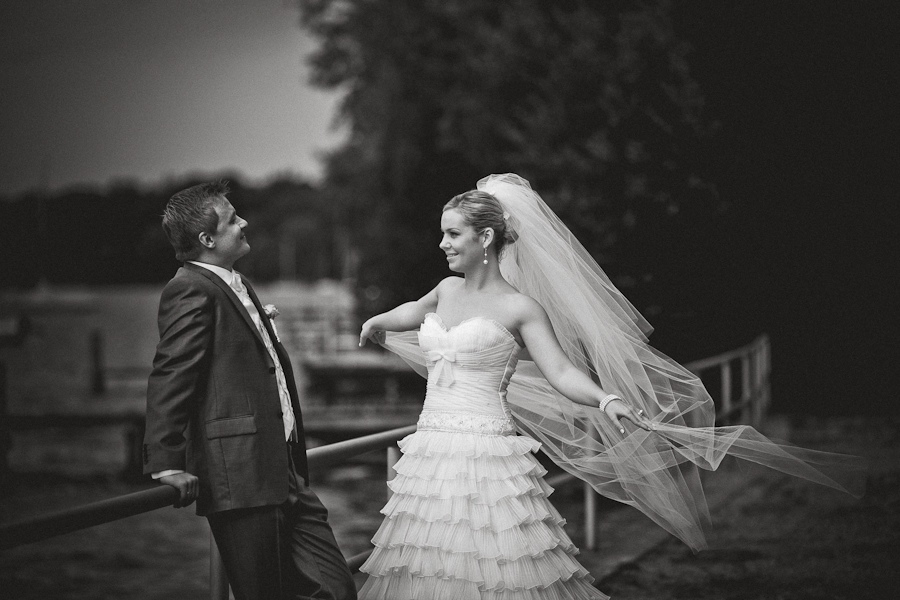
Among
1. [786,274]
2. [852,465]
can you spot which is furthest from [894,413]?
[852,465]

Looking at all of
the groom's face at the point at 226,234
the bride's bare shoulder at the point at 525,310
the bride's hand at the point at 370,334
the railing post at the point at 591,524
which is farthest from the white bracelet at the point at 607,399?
the railing post at the point at 591,524

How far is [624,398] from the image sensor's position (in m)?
4.10

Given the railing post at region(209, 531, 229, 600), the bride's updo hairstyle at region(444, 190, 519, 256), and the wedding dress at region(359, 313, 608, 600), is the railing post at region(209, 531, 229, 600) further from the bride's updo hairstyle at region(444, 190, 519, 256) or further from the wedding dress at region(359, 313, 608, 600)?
the bride's updo hairstyle at region(444, 190, 519, 256)

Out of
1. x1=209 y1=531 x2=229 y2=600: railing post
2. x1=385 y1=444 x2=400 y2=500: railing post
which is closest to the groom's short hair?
x1=209 y1=531 x2=229 y2=600: railing post

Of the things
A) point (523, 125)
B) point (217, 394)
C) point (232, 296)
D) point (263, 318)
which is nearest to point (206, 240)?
point (232, 296)

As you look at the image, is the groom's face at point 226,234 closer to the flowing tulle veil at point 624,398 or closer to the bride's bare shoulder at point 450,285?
the bride's bare shoulder at point 450,285

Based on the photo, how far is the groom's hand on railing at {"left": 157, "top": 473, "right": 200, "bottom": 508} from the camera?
9.32 ft

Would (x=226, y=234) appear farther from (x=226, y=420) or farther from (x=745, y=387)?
(x=745, y=387)

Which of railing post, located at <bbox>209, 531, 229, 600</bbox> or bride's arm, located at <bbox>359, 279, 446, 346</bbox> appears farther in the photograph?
bride's arm, located at <bbox>359, 279, 446, 346</bbox>

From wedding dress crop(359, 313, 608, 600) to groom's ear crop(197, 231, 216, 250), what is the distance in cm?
108

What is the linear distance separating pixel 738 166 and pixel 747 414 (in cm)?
277

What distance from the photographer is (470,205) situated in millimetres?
3895

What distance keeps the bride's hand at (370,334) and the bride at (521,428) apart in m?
0.01

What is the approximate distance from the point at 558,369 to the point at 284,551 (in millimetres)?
1209
